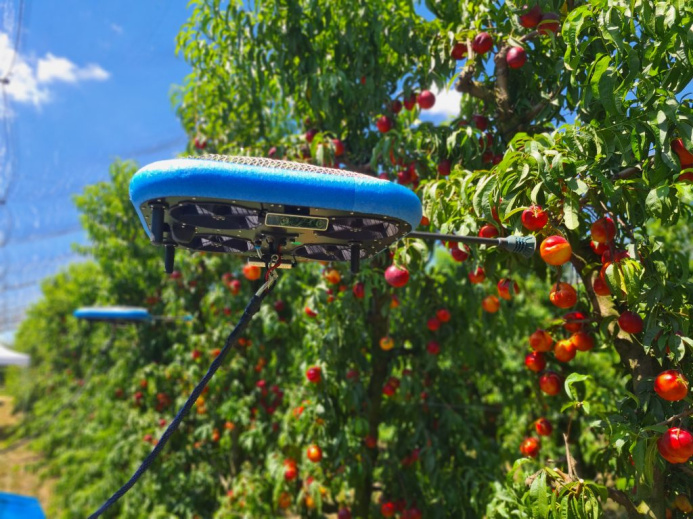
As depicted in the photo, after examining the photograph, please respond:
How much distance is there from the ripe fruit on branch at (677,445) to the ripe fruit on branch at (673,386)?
0.08 meters

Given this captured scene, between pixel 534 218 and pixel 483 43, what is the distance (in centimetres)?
95

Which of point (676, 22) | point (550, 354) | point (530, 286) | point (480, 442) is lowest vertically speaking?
point (480, 442)

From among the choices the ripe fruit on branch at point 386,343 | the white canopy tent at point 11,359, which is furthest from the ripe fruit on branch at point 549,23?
the white canopy tent at point 11,359

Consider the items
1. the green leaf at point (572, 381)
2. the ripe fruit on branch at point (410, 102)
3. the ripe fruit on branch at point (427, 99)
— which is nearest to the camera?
the green leaf at point (572, 381)

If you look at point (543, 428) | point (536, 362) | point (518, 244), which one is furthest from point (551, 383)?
point (518, 244)

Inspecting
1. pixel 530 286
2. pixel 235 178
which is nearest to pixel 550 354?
pixel 235 178

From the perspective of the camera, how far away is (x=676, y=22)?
1234mm

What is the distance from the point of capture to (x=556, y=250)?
138cm

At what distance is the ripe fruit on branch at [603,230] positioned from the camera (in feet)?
4.91

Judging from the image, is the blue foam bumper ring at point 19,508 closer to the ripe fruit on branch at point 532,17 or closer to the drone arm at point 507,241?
the drone arm at point 507,241

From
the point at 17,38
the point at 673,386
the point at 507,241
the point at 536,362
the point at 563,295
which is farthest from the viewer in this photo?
the point at 17,38

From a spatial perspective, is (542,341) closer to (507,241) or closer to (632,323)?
(632,323)

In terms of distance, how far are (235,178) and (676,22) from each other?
3.62 ft

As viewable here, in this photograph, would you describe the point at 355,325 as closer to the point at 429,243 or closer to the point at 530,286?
the point at 429,243
